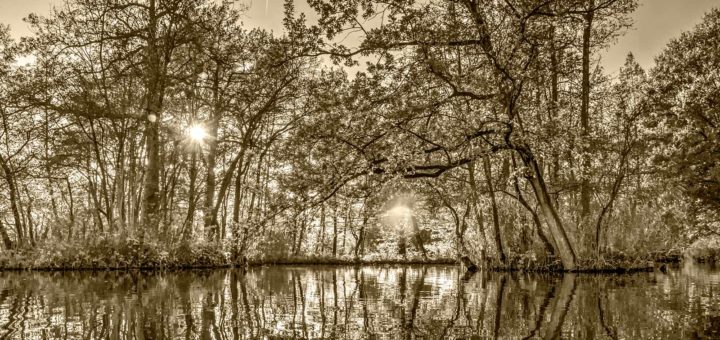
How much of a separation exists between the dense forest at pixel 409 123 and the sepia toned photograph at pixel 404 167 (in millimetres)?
74

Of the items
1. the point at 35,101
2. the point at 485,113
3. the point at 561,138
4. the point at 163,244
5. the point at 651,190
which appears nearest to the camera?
the point at 561,138

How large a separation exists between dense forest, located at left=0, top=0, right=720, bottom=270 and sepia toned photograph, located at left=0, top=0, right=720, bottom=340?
7 centimetres

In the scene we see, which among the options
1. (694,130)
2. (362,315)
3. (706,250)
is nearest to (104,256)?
(362,315)

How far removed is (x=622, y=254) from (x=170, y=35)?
611 inches

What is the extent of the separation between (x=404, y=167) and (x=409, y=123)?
4.42ft

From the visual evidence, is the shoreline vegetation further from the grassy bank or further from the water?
the water

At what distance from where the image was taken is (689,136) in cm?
1722

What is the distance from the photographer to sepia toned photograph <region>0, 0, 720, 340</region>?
576cm

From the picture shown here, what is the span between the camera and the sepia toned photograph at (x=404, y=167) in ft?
18.9

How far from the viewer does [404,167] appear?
1000 centimetres

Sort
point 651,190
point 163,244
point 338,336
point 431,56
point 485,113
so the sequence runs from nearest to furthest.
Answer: point 338,336
point 431,56
point 485,113
point 651,190
point 163,244

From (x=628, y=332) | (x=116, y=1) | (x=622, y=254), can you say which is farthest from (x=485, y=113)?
(x=116, y=1)

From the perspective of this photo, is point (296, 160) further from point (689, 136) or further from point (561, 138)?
point (689, 136)

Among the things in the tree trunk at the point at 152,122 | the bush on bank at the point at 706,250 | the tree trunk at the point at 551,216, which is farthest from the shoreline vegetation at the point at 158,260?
the bush on bank at the point at 706,250
